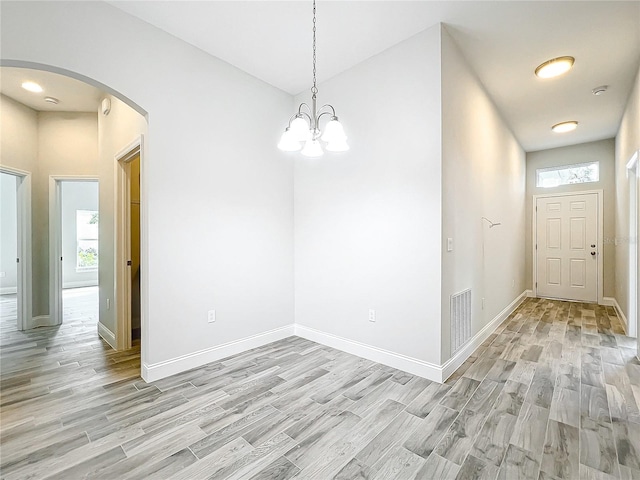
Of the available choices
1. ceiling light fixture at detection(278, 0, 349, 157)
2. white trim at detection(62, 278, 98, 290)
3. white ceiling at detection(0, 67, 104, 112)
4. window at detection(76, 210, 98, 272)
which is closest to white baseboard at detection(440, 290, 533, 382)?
ceiling light fixture at detection(278, 0, 349, 157)

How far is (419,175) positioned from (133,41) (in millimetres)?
2687

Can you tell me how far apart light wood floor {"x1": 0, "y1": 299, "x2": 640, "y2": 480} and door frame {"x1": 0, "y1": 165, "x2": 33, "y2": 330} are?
4.11 ft

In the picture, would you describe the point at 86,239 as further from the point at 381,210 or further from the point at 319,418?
the point at 319,418

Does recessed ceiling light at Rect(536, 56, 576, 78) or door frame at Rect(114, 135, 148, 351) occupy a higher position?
recessed ceiling light at Rect(536, 56, 576, 78)

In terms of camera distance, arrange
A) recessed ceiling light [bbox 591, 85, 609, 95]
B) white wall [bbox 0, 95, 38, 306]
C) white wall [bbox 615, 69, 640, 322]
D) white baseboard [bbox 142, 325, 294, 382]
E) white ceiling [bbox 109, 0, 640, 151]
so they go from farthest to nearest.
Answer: white wall [bbox 0, 95, 38, 306] < recessed ceiling light [bbox 591, 85, 609, 95] < white wall [bbox 615, 69, 640, 322] < white baseboard [bbox 142, 325, 294, 382] < white ceiling [bbox 109, 0, 640, 151]

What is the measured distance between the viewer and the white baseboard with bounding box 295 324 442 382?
2.61 m

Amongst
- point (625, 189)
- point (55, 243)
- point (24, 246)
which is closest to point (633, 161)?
point (625, 189)

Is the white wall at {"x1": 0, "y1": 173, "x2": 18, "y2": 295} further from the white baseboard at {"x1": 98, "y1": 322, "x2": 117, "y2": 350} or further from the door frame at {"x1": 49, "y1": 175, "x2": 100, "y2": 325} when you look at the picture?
the white baseboard at {"x1": 98, "y1": 322, "x2": 117, "y2": 350}

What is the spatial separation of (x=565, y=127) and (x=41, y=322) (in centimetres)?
859

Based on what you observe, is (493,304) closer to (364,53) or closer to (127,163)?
(364,53)

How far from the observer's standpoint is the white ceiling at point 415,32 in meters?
2.37

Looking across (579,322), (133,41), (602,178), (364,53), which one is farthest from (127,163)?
(602,178)

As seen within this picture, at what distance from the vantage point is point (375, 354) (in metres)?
3.00

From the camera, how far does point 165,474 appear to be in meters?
1.54
